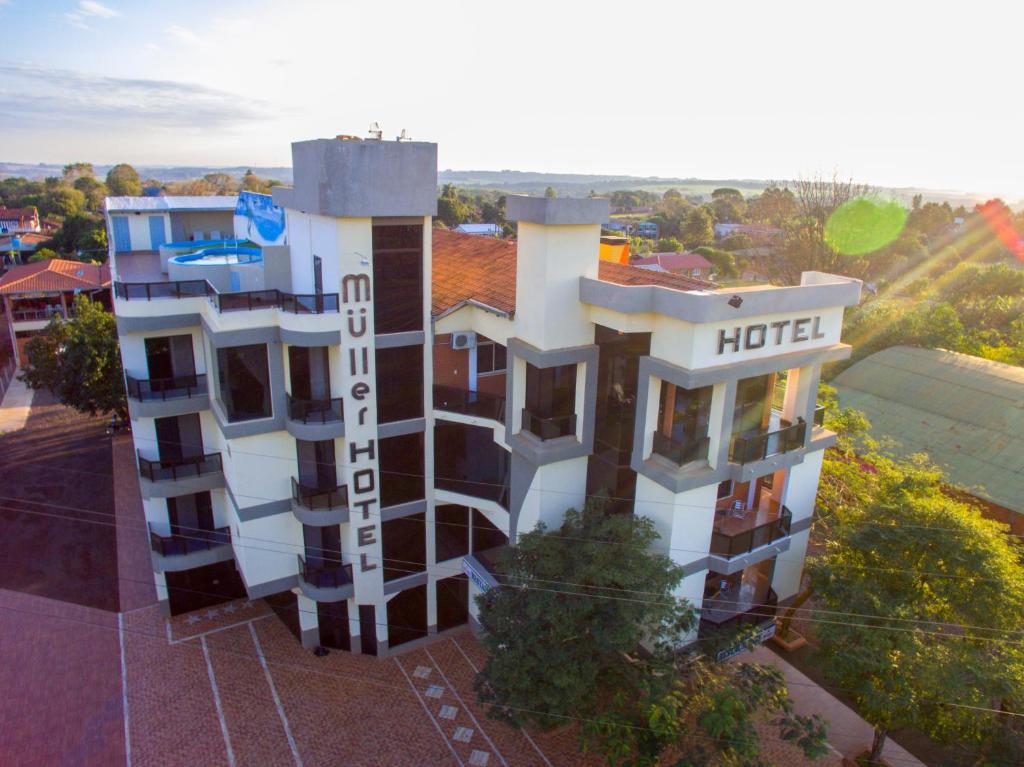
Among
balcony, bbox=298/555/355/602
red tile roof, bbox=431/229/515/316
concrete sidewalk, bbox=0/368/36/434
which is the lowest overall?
concrete sidewalk, bbox=0/368/36/434

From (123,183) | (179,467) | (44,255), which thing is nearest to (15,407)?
(179,467)

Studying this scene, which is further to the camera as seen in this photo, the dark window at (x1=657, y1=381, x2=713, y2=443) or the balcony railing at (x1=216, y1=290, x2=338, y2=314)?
the balcony railing at (x1=216, y1=290, x2=338, y2=314)

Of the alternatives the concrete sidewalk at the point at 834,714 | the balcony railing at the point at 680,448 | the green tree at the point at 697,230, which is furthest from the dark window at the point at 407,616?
the green tree at the point at 697,230

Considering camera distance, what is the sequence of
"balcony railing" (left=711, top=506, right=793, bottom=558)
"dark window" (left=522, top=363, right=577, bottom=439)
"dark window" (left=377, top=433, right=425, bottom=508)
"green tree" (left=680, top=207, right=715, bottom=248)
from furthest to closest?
"green tree" (left=680, top=207, right=715, bottom=248) → "dark window" (left=377, top=433, right=425, bottom=508) → "dark window" (left=522, top=363, right=577, bottom=439) → "balcony railing" (left=711, top=506, right=793, bottom=558)

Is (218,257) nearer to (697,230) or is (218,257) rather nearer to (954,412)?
(954,412)

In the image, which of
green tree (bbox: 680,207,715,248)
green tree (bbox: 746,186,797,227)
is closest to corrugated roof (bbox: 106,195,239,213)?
green tree (bbox: 746,186,797,227)

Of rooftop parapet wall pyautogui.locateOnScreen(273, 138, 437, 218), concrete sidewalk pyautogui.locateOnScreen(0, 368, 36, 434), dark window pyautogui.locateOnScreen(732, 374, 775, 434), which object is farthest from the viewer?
concrete sidewalk pyautogui.locateOnScreen(0, 368, 36, 434)

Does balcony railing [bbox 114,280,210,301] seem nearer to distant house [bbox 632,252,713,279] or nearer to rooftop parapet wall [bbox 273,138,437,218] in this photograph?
rooftop parapet wall [bbox 273,138,437,218]

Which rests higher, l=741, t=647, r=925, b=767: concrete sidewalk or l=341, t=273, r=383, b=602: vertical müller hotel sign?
l=341, t=273, r=383, b=602: vertical müller hotel sign
